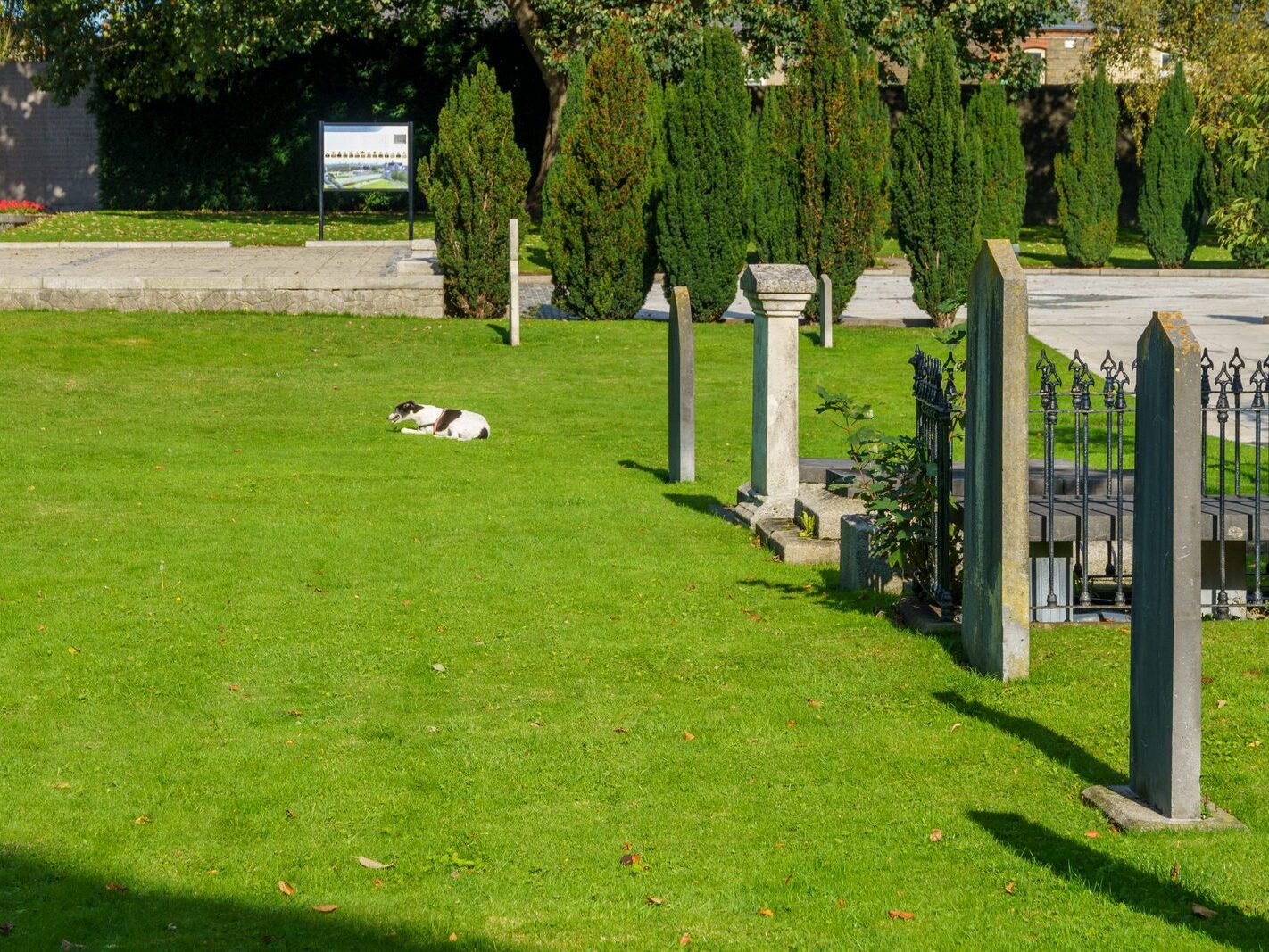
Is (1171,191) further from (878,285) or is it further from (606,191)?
(606,191)

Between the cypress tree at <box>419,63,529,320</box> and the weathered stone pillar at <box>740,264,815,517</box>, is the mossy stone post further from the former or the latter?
the cypress tree at <box>419,63,529,320</box>

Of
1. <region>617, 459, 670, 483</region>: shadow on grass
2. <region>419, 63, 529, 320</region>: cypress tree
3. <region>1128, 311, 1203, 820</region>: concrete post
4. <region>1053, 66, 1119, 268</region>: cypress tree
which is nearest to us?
<region>1128, 311, 1203, 820</region>: concrete post

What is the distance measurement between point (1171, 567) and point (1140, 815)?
2.68 feet

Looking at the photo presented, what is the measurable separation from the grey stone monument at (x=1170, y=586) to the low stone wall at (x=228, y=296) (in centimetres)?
1769

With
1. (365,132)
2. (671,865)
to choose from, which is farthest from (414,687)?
(365,132)

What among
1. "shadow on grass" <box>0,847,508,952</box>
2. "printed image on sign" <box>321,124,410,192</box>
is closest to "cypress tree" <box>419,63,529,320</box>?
"printed image on sign" <box>321,124,410,192</box>

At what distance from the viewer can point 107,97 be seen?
1490 inches

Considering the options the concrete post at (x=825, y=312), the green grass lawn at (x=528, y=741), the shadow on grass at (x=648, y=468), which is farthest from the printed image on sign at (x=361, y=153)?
the green grass lawn at (x=528, y=741)

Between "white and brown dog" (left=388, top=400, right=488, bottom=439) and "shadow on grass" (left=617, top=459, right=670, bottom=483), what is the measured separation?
1.49 m

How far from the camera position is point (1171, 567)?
A: 5020mm

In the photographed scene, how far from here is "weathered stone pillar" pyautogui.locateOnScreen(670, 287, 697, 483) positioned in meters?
12.4

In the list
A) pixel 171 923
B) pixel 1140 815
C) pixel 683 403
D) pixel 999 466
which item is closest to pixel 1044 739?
pixel 1140 815

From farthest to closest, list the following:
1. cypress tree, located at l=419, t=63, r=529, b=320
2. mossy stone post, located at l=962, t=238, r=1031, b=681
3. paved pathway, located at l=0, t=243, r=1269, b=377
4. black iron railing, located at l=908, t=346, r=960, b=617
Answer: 1. cypress tree, located at l=419, t=63, r=529, b=320
2. paved pathway, located at l=0, t=243, r=1269, b=377
3. black iron railing, located at l=908, t=346, r=960, b=617
4. mossy stone post, located at l=962, t=238, r=1031, b=681

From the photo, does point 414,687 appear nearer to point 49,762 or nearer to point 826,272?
point 49,762
